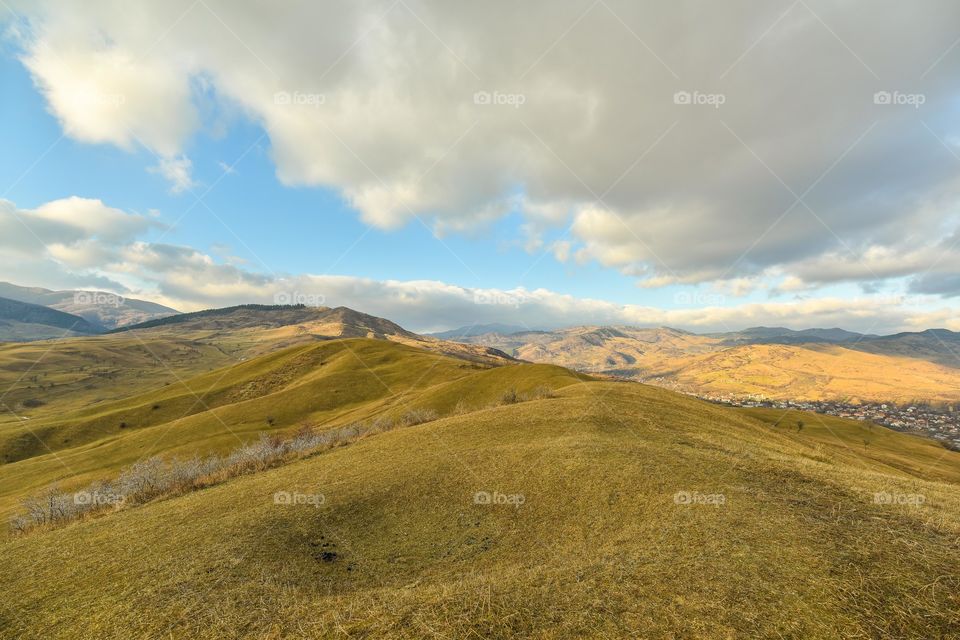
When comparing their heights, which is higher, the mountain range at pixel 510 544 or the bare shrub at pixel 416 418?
the mountain range at pixel 510 544

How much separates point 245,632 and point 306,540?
22.1 feet

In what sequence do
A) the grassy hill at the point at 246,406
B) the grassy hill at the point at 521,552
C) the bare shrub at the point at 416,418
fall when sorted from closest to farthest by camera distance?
1. the grassy hill at the point at 521,552
2. the bare shrub at the point at 416,418
3. the grassy hill at the point at 246,406

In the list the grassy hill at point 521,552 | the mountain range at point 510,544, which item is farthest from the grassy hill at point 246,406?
the grassy hill at point 521,552

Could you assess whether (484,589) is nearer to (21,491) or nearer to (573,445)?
(573,445)

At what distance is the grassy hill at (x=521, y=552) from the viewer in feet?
29.6

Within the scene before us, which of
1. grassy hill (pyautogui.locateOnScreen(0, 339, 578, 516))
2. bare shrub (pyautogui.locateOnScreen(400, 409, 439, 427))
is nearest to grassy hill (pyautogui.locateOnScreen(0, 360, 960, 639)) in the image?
bare shrub (pyautogui.locateOnScreen(400, 409, 439, 427))

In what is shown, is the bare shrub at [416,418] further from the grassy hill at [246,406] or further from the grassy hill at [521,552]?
the grassy hill at [521,552]

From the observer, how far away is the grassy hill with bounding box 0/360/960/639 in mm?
9023

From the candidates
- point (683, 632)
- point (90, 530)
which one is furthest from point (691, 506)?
point (90, 530)

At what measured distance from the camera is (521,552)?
575 inches

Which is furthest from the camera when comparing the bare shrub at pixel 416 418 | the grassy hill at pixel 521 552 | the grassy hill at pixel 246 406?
the grassy hill at pixel 246 406

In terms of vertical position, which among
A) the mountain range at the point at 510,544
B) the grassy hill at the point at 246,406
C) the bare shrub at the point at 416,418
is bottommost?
the grassy hill at the point at 246,406

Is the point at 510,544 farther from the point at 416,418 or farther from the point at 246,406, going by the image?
the point at 246,406

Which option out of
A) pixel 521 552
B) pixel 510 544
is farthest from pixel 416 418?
pixel 521 552
